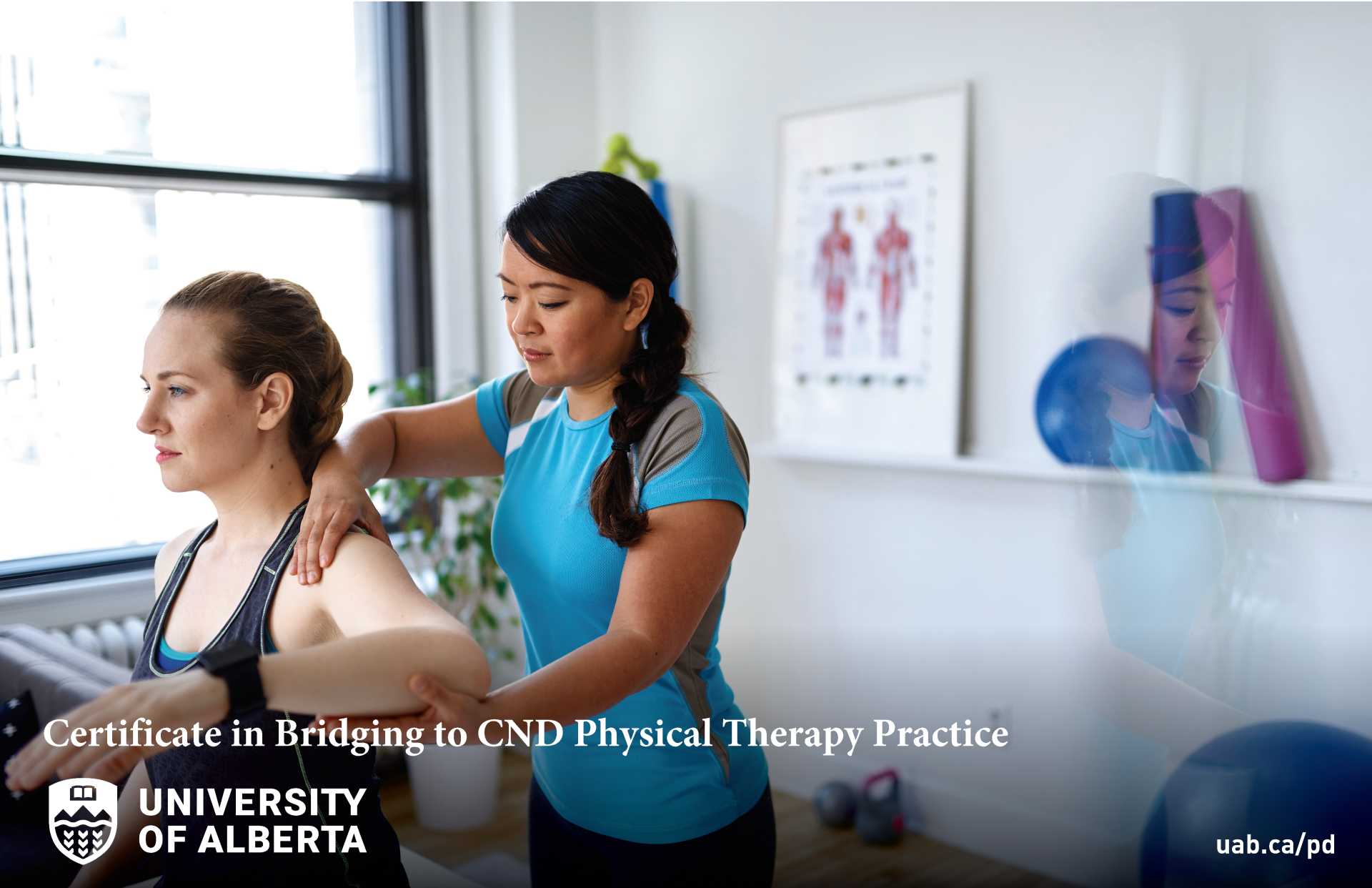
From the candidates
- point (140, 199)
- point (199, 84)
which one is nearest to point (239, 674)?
point (140, 199)

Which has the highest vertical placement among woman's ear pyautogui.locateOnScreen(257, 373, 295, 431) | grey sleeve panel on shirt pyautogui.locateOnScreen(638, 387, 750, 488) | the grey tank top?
woman's ear pyautogui.locateOnScreen(257, 373, 295, 431)

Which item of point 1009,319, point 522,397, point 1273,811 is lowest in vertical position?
point 1273,811

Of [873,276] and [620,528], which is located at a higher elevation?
[873,276]

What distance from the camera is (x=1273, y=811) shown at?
5.96 feet

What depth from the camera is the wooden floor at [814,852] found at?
9.02ft

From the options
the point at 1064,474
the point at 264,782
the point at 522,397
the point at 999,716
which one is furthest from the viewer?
the point at 999,716

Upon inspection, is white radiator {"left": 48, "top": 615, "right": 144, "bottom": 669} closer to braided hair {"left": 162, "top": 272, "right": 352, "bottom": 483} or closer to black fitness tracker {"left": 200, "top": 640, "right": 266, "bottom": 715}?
braided hair {"left": 162, "top": 272, "right": 352, "bottom": 483}

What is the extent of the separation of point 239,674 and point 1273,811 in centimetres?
163

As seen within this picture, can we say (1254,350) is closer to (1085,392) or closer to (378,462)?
(1085,392)

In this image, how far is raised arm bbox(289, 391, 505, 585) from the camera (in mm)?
1208

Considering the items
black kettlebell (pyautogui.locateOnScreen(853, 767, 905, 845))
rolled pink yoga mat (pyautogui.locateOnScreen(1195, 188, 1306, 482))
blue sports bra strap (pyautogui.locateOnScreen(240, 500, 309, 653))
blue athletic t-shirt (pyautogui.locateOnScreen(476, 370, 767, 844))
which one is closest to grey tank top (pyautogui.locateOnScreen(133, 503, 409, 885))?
blue sports bra strap (pyautogui.locateOnScreen(240, 500, 309, 653))

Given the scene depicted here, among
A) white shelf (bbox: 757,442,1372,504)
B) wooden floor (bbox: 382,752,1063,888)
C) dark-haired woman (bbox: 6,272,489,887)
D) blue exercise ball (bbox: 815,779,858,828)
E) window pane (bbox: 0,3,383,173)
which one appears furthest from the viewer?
blue exercise ball (bbox: 815,779,858,828)

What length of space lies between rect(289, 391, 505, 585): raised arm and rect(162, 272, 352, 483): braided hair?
0.15 ft

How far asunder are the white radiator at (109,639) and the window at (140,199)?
19cm
